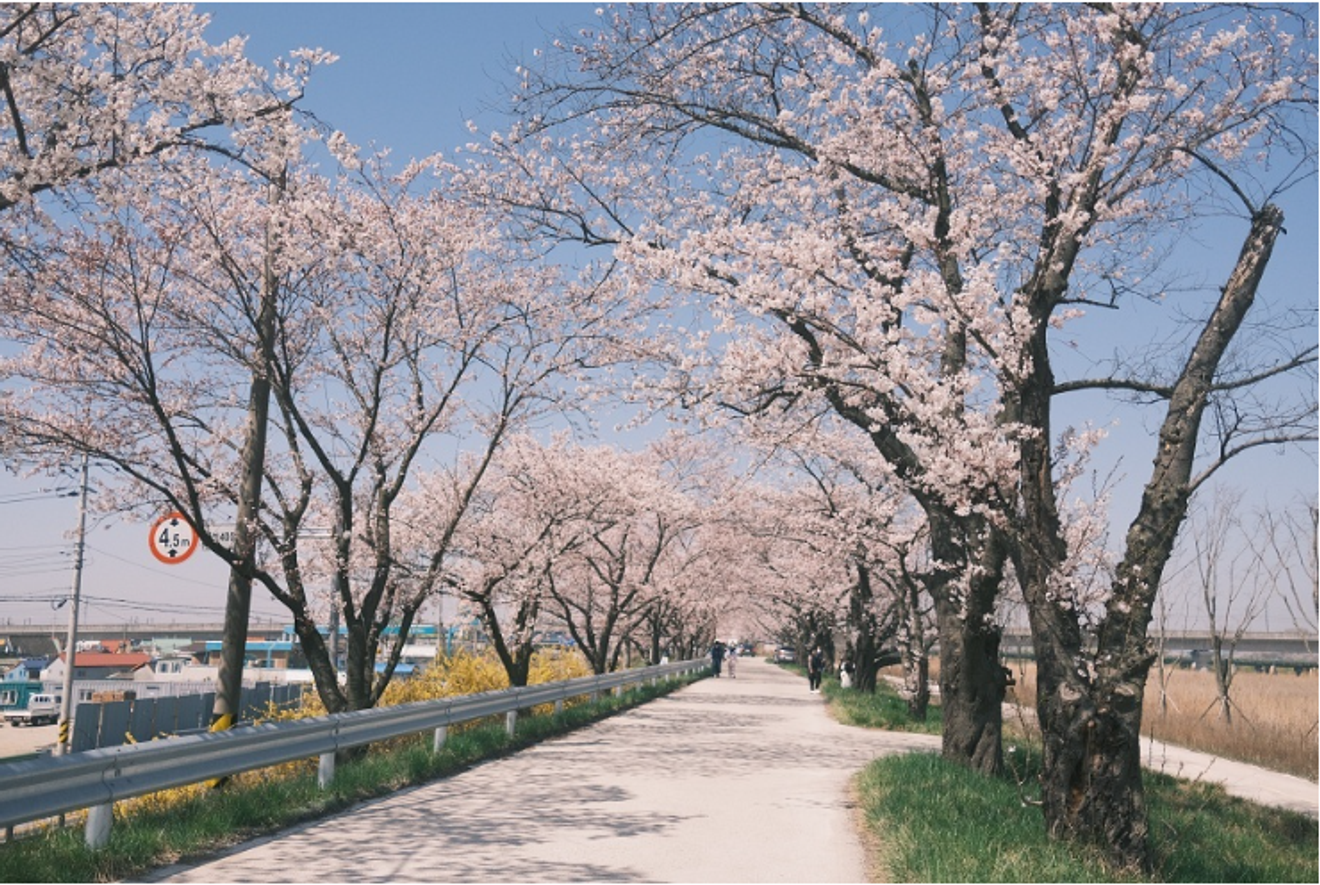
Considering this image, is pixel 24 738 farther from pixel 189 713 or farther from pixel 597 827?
pixel 597 827

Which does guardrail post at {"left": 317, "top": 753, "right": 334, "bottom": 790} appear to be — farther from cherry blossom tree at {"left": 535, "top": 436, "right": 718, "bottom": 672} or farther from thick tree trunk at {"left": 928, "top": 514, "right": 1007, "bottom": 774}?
cherry blossom tree at {"left": 535, "top": 436, "right": 718, "bottom": 672}

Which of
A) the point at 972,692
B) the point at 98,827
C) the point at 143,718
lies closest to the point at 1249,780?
the point at 972,692

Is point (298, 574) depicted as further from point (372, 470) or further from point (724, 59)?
point (724, 59)

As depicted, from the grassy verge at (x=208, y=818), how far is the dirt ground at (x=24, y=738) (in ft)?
135

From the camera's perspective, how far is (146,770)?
816 cm

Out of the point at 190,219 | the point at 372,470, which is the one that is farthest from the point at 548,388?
the point at 190,219

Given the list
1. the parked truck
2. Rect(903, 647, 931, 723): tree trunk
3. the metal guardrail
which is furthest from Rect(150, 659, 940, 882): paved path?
the parked truck

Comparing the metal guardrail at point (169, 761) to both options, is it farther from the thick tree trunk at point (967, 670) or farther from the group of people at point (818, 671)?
the group of people at point (818, 671)

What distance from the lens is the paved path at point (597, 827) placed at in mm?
7598

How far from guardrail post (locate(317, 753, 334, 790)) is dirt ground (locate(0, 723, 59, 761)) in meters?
42.6

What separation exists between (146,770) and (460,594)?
12.3m

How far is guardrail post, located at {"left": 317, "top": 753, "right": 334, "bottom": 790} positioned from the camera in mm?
10959

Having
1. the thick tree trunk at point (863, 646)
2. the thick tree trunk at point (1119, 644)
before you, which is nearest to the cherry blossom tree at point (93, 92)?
the thick tree trunk at point (1119, 644)

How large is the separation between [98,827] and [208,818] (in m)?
1.17
